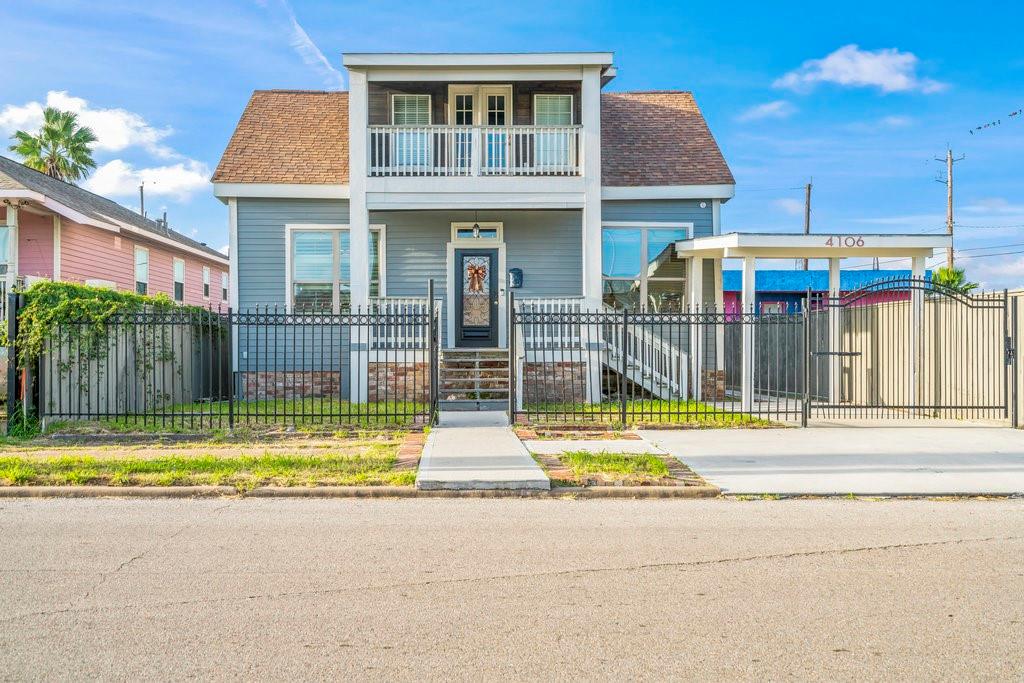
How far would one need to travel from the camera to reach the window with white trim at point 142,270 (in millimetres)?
24172

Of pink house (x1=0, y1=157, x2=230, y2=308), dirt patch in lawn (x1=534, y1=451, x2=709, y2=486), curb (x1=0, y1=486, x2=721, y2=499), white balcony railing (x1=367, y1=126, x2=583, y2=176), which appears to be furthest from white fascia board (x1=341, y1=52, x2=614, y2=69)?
curb (x1=0, y1=486, x2=721, y2=499)

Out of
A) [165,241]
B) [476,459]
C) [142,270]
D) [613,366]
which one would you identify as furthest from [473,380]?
[165,241]

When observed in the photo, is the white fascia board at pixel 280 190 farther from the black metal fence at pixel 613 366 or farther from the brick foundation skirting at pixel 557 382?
the brick foundation skirting at pixel 557 382

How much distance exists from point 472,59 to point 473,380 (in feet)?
20.5

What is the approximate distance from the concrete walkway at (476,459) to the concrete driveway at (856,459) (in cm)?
195

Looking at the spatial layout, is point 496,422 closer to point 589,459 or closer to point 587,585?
point 589,459

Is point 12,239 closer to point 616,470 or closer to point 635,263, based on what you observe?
point 635,263

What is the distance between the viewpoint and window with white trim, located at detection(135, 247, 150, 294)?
24.2 m

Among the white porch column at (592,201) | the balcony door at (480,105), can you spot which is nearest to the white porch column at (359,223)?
the balcony door at (480,105)

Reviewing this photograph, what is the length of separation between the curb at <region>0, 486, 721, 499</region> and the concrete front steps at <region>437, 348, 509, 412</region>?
21.8 feet

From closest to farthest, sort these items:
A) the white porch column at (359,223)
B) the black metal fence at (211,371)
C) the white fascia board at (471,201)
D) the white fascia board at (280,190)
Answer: the black metal fence at (211,371) < the white porch column at (359,223) < the white fascia board at (471,201) < the white fascia board at (280,190)

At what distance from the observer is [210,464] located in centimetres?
927

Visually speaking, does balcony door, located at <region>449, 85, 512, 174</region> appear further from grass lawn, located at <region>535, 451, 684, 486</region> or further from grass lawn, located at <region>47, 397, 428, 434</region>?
grass lawn, located at <region>535, 451, 684, 486</region>

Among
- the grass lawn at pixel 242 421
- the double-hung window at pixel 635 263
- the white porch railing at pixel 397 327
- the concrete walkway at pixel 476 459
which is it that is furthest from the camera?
the double-hung window at pixel 635 263
